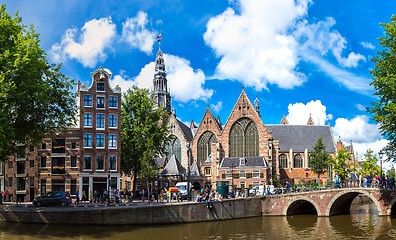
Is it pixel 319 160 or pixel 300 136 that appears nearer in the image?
pixel 319 160

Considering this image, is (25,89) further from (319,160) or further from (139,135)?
(319,160)

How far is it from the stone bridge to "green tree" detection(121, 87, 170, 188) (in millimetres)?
14621

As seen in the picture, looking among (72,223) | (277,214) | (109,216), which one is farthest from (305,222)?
(72,223)

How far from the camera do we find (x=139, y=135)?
157 ft

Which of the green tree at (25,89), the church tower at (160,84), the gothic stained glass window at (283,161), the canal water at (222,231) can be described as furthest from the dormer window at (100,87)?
the church tower at (160,84)

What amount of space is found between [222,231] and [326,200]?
49.2 feet

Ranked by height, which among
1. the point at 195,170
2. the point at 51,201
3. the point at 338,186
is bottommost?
the point at 51,201

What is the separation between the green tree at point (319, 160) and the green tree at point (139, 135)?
86.6ft

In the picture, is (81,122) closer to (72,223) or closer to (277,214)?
(72,223)

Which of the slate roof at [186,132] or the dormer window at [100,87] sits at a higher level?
the dormer window at [100,87]

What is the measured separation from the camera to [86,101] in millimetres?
42781

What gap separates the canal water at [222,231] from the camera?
27.8m

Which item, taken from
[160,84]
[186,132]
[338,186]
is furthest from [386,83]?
[160,84]

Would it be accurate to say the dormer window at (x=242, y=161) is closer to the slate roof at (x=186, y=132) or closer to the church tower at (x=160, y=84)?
the slate roof at (x=186, y=132)
